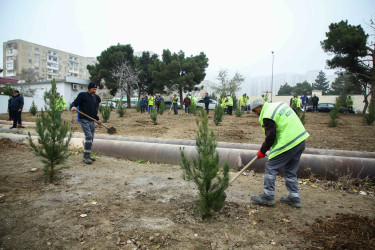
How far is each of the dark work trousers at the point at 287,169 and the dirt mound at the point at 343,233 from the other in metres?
0.54

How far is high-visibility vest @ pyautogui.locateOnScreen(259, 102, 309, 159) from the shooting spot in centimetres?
287

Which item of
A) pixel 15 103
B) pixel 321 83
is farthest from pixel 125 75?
pixel 321 83

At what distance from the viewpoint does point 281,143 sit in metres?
Answer: 2.90

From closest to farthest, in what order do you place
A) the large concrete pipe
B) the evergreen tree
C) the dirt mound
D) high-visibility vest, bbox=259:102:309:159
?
the dirt mound < high-visibility vest, bbox=259:102:309:159 < the large concrete pipe < the evergreen tree

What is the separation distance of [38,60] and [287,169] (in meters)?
83.5

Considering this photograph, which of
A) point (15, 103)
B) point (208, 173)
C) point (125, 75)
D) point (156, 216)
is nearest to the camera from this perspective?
point (208, 173)

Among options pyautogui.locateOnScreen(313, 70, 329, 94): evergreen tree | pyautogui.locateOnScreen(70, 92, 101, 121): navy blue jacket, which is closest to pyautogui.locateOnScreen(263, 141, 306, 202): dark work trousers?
pyautogui.locateOnScreen(70, 92, 101, 121): navy blue jacket

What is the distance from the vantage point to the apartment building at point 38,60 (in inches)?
2557

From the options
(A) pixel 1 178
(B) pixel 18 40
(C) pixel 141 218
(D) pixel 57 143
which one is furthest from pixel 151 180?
(B) pixel 18 40

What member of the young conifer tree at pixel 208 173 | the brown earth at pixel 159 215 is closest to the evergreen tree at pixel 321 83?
the brown earth at pixel 159 215

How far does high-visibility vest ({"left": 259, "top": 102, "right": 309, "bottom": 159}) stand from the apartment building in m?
67.0

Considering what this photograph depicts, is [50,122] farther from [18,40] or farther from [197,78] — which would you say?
[18,40]

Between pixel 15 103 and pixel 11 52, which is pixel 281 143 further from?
pixel 11 52

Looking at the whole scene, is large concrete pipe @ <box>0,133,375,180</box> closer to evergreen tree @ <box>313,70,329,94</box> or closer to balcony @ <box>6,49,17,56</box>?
evergreen tree @ <box>313,70,329,94</box>
